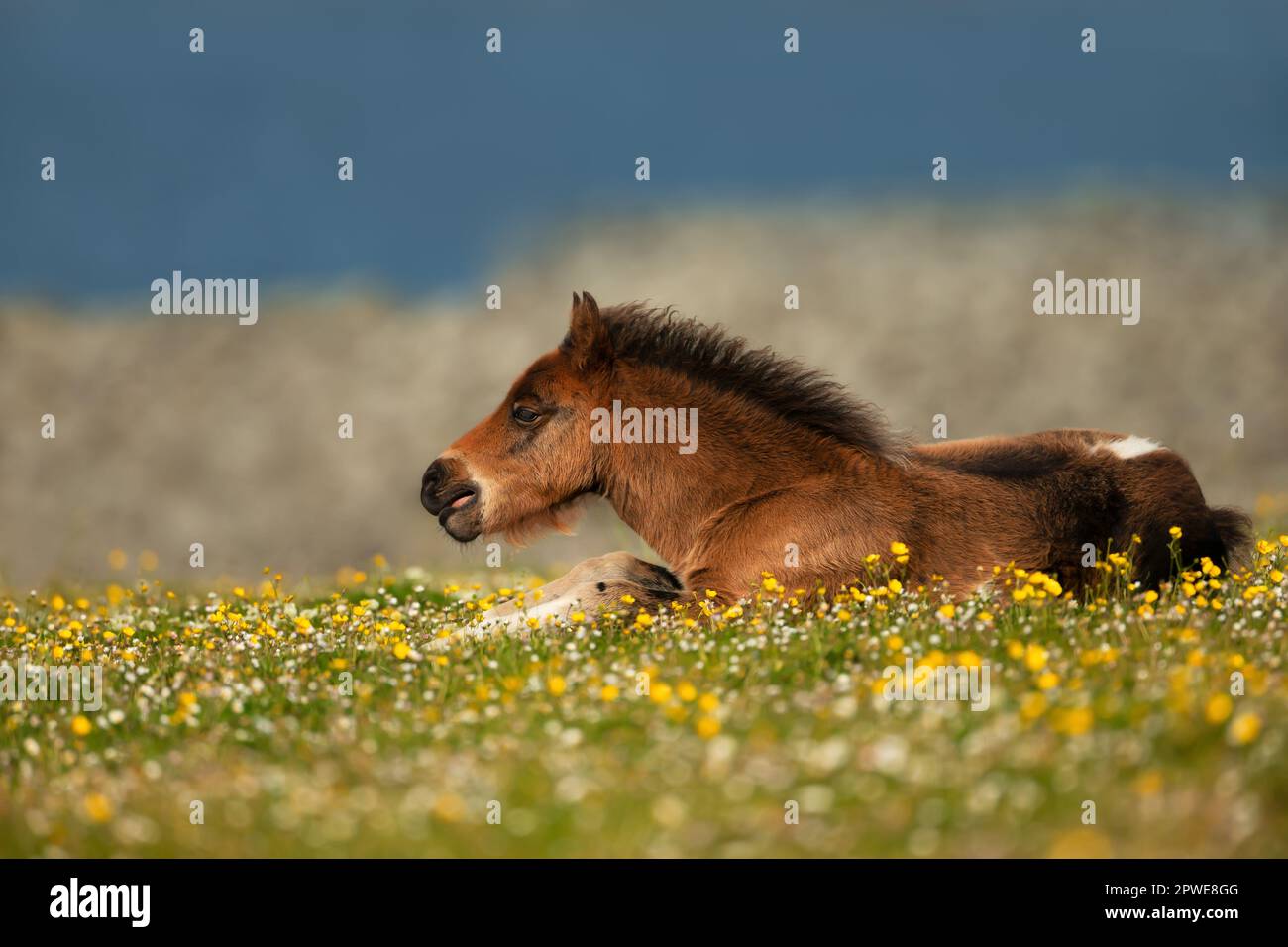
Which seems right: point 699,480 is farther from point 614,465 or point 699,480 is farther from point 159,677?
point 159,677

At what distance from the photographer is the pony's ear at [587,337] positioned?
10.1 m

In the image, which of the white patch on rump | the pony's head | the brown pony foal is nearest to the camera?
the brown pony foal

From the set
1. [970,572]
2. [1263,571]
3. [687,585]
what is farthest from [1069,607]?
[687,585]

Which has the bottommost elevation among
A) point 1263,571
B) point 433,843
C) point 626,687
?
point 433,843

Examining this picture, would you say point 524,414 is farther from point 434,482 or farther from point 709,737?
point 709,737

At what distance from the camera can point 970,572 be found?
9.76 metres

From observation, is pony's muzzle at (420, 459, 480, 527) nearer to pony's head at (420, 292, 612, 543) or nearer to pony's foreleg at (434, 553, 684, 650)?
pony's head at (420, 292, 612, 543)

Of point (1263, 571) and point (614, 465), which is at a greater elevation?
point (614, 465)

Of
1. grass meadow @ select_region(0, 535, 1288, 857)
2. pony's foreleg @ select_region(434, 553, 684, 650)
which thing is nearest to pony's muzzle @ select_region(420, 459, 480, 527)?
pony's foreleg @ select_region(434, 553, 684, 650)

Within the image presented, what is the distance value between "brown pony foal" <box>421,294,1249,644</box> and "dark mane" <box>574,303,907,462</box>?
12 millimetres

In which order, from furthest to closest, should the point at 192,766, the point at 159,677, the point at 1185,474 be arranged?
the point at 1185,474 < the point at 159,677 < the point at 192,766

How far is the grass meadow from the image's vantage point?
16.1ft

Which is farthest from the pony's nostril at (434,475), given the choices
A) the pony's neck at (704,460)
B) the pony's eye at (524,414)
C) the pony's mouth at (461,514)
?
the pony's neck at (704,460)

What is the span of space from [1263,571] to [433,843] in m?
7.54
